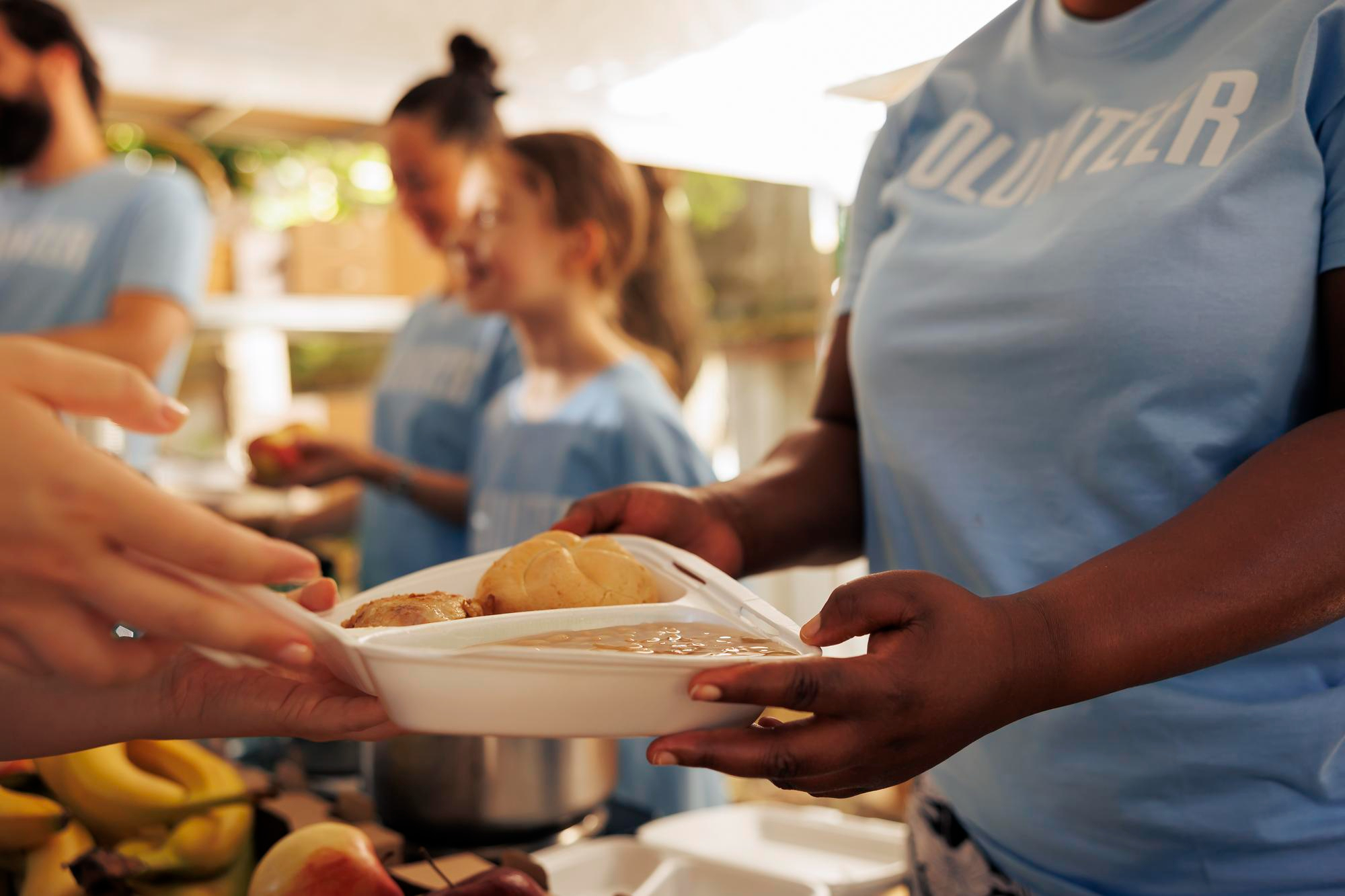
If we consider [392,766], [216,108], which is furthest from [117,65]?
[392,766]

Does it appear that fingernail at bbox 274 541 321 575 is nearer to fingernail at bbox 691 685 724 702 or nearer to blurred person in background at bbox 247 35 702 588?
fingernail at bbox 691 685 724 702

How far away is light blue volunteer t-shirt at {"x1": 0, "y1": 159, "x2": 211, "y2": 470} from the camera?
2010mm

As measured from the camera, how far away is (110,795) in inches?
32.9

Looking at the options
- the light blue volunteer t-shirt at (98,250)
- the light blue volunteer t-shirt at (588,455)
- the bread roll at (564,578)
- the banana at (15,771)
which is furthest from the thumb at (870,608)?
the light blue volunteer t-shirt at (98,250)

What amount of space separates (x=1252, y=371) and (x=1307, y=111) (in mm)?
178

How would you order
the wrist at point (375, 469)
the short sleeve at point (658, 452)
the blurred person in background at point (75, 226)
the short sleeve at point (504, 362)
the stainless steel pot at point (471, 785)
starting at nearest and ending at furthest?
the stainless steel pot at point (471, 785), the short sleeve at point (658, 452), the blurred person in background at point (75, 226), the wrist at point (375, 469), the short sleeve at point (504, 362)

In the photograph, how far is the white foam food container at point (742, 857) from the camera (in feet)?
3.27

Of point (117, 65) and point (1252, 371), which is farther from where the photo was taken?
point (117, 65)

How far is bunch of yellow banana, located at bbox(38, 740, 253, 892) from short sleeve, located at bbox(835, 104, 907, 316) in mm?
710

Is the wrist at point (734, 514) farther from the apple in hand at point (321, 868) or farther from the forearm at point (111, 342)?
the forearm at point (111, 342)

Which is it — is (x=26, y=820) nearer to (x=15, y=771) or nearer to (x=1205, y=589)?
(x=15, y=771)

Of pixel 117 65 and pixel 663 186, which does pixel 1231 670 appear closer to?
pixel 663 186

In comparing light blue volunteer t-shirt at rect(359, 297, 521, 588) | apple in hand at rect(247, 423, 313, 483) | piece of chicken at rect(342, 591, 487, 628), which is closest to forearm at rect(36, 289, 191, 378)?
apple in hand at rect(247, 423, 313, 483)

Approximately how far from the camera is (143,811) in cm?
84
